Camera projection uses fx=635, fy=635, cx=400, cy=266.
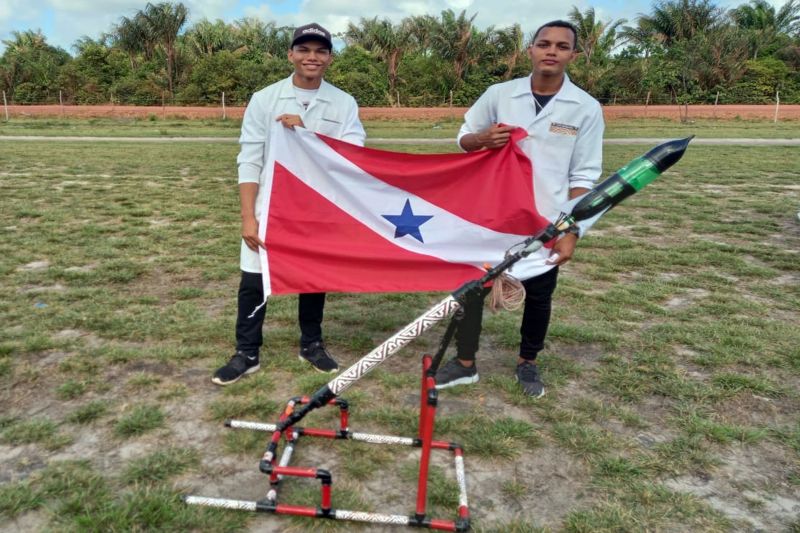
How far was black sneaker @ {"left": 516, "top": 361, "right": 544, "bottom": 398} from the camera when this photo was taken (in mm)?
3779

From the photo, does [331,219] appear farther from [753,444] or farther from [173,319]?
[753,444]

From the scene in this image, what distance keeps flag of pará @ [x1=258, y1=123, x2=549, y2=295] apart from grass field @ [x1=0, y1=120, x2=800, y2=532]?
27.5 inches

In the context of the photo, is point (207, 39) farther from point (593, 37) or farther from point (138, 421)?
point (138, 421)

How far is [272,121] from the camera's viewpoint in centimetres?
368

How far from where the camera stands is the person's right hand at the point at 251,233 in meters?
3.67

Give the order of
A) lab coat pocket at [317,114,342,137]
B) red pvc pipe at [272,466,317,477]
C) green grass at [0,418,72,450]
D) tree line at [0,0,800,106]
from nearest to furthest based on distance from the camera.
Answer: red pvc pipe at [272,466,317,477]
green grass at [0,418,72,450]
lab coat pocket at [317,114,342,137]
tree line at [0,0,800,106]

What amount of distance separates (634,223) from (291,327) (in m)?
5.85

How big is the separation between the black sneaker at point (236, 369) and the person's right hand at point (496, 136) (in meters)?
1.95

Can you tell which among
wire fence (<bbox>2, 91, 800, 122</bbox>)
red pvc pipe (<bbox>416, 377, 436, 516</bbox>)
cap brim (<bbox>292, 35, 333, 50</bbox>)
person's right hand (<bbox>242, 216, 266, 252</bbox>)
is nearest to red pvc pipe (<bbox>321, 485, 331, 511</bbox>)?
red pvc pipe (<bbox>416, 377, 436, 516</bbox>)

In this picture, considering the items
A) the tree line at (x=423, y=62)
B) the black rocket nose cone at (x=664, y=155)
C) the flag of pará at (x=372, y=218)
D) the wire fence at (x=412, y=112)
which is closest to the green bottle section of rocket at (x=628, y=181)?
the black rocket nose cone at (x=664, y=155)

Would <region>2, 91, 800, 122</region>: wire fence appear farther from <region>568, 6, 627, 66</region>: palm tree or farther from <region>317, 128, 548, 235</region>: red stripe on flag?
<region>317, 128, 548, 235</region>: red stripe on flag

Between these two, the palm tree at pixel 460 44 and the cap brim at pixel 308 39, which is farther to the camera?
the palm tree at pixel 460 44

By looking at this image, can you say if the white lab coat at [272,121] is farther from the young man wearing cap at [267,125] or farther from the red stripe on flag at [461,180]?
the red stripe on flag at [461,180]

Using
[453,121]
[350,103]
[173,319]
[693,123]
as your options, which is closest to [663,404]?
[350,103]
